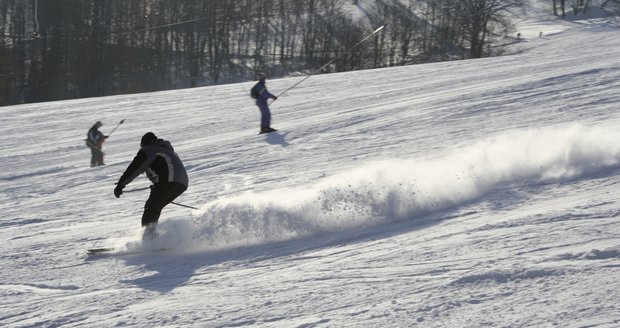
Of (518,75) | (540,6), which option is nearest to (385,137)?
(518,75)

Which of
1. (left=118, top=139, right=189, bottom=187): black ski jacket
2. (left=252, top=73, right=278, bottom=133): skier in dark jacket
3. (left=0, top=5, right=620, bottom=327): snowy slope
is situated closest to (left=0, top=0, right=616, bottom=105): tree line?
(left=252, top=73, right=278, bottom=133): skier in dark jacket

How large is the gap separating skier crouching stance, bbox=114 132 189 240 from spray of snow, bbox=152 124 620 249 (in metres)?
0.26

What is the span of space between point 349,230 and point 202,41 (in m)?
48.1

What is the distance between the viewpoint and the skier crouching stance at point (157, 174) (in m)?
8.93

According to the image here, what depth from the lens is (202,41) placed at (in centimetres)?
5559

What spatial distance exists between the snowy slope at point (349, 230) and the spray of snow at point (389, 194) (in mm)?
26

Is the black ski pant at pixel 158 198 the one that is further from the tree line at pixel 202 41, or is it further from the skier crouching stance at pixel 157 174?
the tree line at pixel 202 41

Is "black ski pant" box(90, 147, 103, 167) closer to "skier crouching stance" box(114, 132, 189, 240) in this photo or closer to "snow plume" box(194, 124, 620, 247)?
"snow plume" box(194, 124, 620, 247)

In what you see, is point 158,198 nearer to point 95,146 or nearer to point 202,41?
point 95,146

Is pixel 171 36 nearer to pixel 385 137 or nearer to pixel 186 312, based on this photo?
pixel 385 137

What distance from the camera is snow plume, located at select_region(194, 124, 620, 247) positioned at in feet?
30.0

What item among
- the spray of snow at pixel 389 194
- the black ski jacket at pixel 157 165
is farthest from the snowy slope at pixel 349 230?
the black ski jacket at pixel 157 165

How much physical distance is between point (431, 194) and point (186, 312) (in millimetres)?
3918

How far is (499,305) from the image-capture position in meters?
6.21
